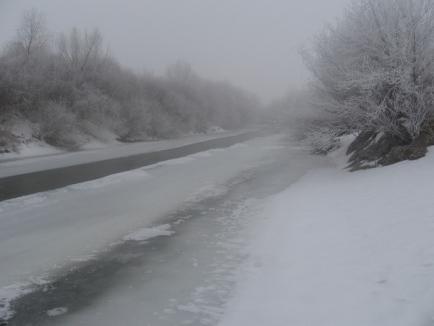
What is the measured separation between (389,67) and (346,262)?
10299 millimetres

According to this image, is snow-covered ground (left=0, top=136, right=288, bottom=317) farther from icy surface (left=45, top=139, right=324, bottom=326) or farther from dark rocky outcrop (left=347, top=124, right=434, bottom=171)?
dark rocky outcrop (left=347, top=124, right=434, bottom=171)

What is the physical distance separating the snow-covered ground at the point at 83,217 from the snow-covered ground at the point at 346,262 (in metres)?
3.06

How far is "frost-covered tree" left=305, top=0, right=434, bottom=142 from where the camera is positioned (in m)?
13.6

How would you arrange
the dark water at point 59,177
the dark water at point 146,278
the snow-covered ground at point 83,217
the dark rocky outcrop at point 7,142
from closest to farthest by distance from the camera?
the dark water at point 146,278 → the snow-covered ground at point 83,217 → the dark water at point 59,177 → the dark rocky outcrop at point 7,142

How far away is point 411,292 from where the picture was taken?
488 centimetres

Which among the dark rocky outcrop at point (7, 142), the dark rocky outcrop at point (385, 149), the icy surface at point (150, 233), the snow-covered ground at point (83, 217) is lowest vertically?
the icy surface at point (150, 233)

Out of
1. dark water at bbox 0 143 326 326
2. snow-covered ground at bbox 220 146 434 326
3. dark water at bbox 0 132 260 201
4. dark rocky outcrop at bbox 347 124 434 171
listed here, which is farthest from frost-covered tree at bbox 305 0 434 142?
dark water at bbox 0 132 260 201

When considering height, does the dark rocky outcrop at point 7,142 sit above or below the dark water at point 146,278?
above

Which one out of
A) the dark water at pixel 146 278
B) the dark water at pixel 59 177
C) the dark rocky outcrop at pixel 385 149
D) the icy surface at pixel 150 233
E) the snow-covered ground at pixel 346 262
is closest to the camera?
the snow-covered ground at pixel 346 262

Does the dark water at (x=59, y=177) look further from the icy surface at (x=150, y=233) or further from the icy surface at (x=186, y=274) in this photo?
the icy surface at (x=186, y=274)

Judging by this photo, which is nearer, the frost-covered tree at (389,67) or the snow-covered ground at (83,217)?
the snow-covered ground at (83,217)

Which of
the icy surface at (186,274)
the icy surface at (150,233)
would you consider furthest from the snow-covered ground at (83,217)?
the icy surface at (186,274)

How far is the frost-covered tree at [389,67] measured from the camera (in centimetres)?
1357

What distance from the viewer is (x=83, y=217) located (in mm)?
9992
